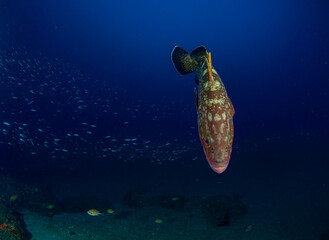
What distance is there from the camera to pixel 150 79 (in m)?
61.8

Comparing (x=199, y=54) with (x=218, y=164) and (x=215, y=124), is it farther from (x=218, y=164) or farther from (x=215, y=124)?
(x=218, y=164)

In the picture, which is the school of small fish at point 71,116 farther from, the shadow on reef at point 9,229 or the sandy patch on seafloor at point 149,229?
the shadow on reef at point 9,229

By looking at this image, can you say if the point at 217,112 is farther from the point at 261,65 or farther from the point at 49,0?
the point at 261,65

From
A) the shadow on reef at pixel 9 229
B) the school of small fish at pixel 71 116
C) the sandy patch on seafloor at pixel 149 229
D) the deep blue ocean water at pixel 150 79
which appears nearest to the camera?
the shadow on reef at pixel 9 229

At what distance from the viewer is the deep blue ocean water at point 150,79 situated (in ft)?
105

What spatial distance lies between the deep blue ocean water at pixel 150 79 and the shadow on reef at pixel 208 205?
5222 mm

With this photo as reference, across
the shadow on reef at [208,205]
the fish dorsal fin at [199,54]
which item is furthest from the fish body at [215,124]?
the shadow on reef at [208,205]

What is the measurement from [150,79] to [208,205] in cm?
5270

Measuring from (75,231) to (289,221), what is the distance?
494 inches

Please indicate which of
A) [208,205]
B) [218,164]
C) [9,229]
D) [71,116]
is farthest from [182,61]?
[71,116]

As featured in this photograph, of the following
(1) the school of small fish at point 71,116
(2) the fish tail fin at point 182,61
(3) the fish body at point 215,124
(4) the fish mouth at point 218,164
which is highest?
(1) the school of small fish at point 71,116

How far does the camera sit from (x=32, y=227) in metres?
9.62

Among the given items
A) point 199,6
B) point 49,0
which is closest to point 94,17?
point 49,0

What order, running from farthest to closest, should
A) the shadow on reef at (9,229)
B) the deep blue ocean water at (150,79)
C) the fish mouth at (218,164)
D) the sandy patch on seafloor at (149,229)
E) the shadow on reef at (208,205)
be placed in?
the deep blue ocean water at (150,79)
the shadow on reef at (208,205)
the sandy patch on seafloor at (149,229)
the shadow on reef at (9,229)
the fish mouth at (218,164)
